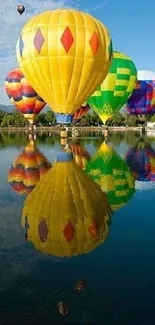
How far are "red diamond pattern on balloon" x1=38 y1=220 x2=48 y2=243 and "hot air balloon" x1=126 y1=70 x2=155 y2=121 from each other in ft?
155

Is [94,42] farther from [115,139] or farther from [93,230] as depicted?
[115,139]

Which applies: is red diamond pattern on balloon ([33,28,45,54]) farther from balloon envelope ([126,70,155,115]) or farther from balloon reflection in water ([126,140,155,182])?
balloon envelope ([126,70,155,115])

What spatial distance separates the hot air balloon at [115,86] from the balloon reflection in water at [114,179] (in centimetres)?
1788

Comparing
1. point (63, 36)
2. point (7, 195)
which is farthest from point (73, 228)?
point (63, 36)

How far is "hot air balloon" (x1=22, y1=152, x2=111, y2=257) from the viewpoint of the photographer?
9082 mm

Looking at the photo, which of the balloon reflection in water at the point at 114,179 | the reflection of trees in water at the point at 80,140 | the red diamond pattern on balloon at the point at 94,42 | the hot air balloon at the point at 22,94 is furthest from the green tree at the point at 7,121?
the balloon reflection in water at the point at 114,179

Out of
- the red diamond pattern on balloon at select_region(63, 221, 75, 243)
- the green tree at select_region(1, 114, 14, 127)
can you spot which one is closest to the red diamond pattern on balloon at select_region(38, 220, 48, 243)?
the red diamond pattern on balloon at select_region(63, 221, 75, 243)

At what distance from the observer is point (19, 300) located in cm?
640

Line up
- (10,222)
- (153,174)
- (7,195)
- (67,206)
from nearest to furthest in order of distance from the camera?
(10,222) → (67,206) → (7,195) → (153,174)

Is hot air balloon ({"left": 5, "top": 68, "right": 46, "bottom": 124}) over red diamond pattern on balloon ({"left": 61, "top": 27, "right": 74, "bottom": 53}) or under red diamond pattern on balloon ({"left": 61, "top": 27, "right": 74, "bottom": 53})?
under

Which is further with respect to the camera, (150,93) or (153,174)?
(150,93)

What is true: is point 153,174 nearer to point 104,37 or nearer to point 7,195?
point 7,195

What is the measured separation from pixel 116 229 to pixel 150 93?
1894 inches

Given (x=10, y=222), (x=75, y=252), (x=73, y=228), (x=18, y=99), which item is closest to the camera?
(x=75, y=252)
